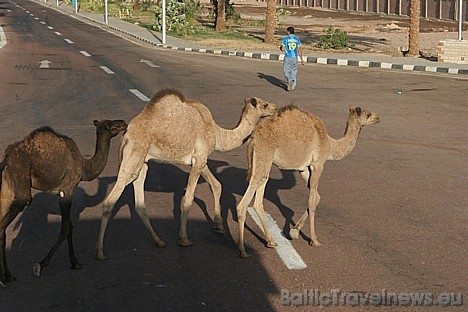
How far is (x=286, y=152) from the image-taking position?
8.68 metres

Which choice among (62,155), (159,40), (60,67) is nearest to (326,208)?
(62,155)

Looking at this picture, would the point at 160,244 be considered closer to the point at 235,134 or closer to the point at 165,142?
the point at 165,142

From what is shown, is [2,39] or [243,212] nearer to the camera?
[243,212]

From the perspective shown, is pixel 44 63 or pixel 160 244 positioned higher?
pixel 44 63

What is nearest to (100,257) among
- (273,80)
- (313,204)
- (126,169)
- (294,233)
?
(126,169)

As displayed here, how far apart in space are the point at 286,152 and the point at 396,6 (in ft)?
264

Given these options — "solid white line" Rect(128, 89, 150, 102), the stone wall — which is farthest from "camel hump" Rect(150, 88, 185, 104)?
the stone wall

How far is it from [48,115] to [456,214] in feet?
38.2

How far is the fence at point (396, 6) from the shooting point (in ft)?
250

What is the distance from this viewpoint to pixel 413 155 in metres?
14.6

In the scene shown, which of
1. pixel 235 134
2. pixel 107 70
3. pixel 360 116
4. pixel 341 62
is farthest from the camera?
pixel 341 62

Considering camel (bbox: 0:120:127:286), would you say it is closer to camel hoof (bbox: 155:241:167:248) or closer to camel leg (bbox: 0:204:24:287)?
camel leg (bbox: 0:204:24:287)

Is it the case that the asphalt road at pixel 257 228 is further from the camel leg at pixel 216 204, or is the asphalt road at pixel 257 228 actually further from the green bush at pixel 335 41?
the green bush at pixel 335 41

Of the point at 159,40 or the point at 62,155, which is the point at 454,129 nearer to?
the point at 62,155
